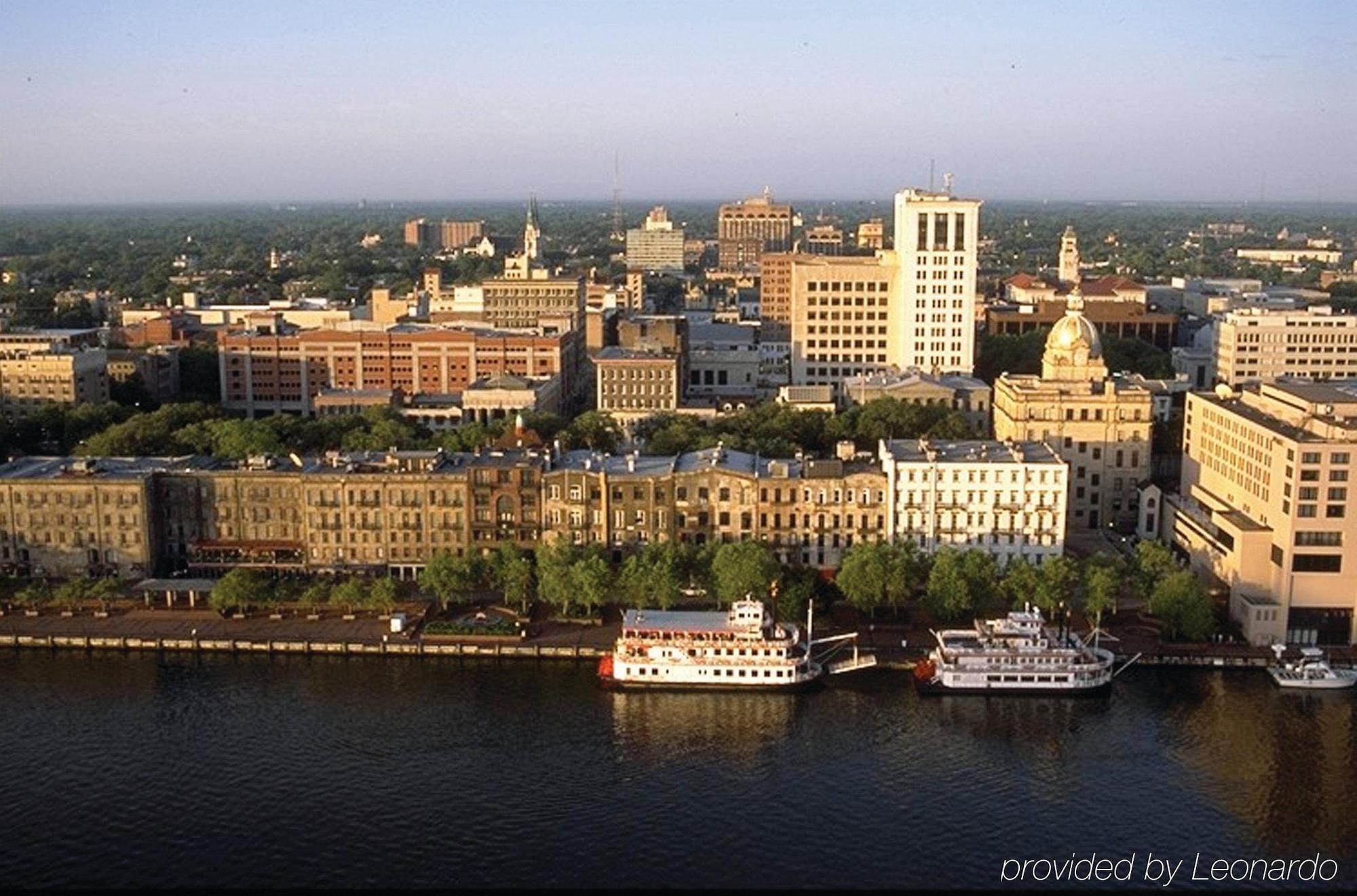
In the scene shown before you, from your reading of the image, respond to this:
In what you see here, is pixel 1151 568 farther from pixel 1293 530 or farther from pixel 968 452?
pixel 968 452

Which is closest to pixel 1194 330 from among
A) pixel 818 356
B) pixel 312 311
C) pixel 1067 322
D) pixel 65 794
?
pixel 818 356

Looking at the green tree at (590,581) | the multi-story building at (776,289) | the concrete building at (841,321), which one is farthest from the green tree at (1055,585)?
the multi-story building at (776,289)

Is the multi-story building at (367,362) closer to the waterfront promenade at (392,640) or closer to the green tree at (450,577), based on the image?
the green tree at (450,577)

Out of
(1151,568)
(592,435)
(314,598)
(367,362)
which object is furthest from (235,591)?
(367,362)

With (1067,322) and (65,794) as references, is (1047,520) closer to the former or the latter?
(1067,322)

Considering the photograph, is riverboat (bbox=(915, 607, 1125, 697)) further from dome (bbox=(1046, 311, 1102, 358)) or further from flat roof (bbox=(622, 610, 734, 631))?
dome (bbox=(1046, 311, 1102, 358))

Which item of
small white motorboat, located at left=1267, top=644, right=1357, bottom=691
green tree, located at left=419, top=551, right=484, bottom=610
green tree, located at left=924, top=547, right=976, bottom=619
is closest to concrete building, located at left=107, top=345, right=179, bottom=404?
green tree, located at left=419, top=551, right=484, bottom=610

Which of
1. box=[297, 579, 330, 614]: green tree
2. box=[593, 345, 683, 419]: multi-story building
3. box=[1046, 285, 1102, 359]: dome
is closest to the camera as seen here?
box=[297, 579, 330, 614]: green tree
